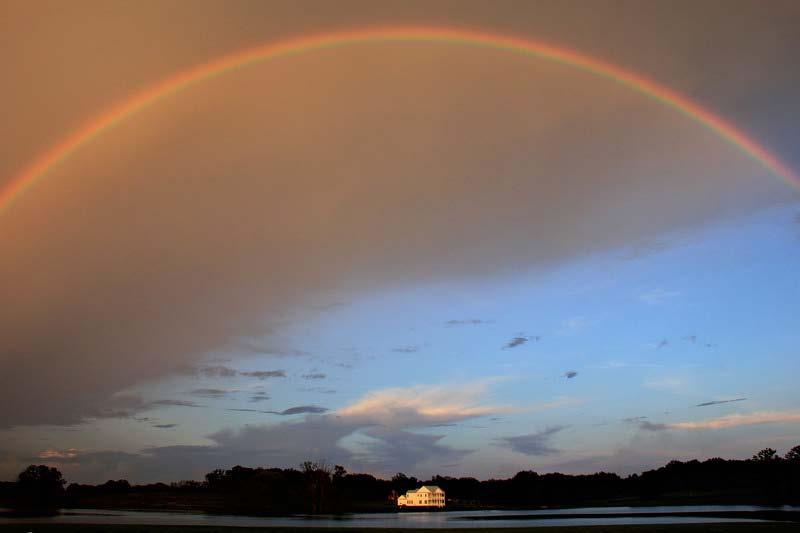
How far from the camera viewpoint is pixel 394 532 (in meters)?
46.0

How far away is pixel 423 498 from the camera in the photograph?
174m

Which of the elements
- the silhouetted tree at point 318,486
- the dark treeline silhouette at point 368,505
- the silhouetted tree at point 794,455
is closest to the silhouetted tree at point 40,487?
the dark treeline silhouette at point 368,505

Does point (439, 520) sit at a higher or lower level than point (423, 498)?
higher

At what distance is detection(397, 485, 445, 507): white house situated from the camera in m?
172

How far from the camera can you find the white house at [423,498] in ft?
563

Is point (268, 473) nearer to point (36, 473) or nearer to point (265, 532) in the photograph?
point (36, 473)

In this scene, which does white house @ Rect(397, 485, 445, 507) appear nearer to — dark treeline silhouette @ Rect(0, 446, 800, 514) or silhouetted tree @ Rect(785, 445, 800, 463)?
dark treeline silhouette @ Rect(0, 446, 800, 514)

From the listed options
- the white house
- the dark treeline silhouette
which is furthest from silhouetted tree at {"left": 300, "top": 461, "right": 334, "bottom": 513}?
the white house

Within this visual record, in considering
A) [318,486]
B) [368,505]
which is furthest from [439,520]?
[368,505]

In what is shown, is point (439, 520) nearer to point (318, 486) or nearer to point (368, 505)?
point (318, 486)

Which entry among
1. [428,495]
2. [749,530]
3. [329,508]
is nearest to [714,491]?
[428,495]

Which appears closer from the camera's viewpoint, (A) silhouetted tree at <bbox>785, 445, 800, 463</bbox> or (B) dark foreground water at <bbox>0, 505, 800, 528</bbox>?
(B) dark foreground water at <bbox>0, 505, 800, 528</bbox>

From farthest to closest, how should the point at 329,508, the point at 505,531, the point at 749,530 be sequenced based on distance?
the point at 329,508 → the point at 505,531 → the point at 749,530

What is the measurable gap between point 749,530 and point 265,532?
32.7 metres
